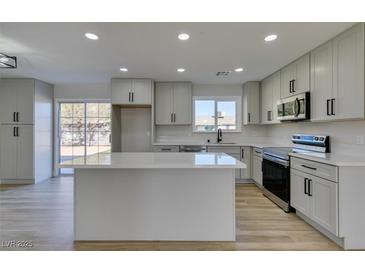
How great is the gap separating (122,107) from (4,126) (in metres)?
2.67

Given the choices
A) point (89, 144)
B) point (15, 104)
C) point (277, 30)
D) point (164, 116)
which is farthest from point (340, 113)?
point (15, 104)

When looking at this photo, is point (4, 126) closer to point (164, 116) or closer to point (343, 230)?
point (164, 116)

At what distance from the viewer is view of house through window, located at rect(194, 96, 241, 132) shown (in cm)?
592

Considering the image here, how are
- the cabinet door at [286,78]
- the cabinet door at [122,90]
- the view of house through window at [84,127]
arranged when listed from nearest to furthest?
1. the cabinet door at [286,78]
2. the cabinet door at [122,90]
3. the view of house through window at [84,127]

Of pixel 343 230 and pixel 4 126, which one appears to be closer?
pixel 343 230

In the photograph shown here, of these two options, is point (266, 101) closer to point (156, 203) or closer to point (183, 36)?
point (183, 36)

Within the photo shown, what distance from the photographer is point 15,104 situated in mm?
5238

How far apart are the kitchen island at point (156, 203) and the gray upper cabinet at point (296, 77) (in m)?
2.01

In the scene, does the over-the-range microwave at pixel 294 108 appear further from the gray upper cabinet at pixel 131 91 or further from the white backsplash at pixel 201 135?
the gray upper cabinet at pixel 131 91

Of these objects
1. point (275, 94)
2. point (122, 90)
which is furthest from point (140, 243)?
point (275, 94)

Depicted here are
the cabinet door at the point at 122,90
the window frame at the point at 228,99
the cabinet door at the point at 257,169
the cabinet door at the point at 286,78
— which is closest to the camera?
the cabinet door at the point at 286,78

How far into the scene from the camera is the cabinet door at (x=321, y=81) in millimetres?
2947

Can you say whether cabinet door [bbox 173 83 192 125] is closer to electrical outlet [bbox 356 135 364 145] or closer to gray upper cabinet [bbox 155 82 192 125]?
gray upper cabinet [bbox 155 82 192 125]

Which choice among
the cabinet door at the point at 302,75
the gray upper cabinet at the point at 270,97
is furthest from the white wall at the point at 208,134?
the cabinet door at the point at 302,75
